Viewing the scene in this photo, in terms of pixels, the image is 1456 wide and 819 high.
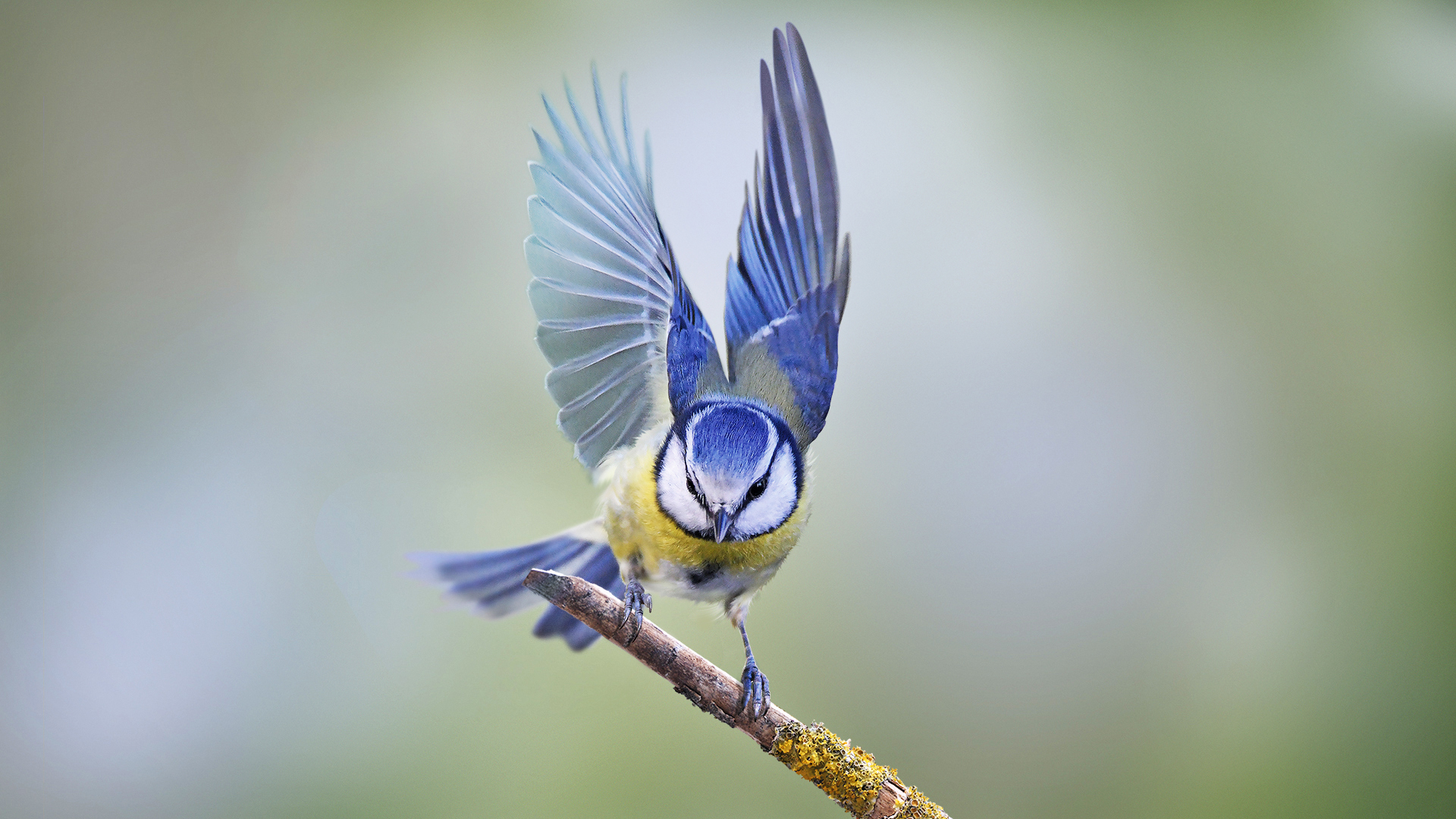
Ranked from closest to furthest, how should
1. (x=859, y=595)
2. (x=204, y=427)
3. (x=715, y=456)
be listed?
(x=715, y=456) → (x=204, y=427) → (x=859, y=595)

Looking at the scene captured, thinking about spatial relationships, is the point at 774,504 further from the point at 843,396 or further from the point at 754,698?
the point at 843,396

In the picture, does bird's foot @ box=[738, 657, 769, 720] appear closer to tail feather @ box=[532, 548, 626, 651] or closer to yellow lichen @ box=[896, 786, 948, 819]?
yellow lichen @ box=[896, 786, 948, 819]

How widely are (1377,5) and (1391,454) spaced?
650mm

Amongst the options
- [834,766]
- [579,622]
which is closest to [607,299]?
[579,622]

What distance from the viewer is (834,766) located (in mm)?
748

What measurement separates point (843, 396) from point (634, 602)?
679mm

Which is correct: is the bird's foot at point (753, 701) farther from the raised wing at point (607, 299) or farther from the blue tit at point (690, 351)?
the raised wing at point (607, 299)

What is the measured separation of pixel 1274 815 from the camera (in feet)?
4.47

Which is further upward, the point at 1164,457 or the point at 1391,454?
the point at 1391,454

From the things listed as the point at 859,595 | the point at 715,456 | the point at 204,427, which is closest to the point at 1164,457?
the point at 859,595

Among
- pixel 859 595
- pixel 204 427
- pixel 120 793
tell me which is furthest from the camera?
pixel 859 595

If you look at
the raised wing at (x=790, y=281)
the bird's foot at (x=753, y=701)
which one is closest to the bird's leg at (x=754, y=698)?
the bird's foot at (x=753, y=701)

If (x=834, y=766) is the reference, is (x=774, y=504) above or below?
above

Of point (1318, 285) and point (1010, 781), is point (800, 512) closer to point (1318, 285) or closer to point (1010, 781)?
point (1010, 781)
